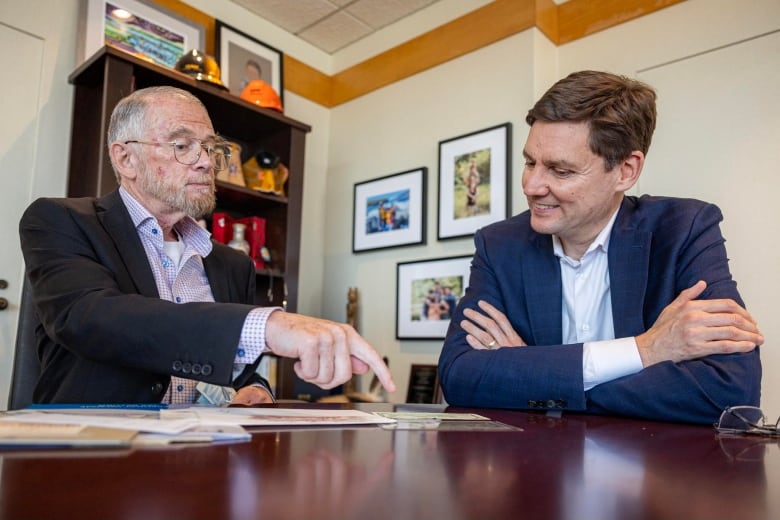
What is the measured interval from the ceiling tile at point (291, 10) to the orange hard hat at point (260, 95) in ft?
2.29

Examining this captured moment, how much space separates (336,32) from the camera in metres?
4.24

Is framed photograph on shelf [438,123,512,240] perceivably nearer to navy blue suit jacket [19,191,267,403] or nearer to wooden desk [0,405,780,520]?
navy blue suit jacket [19,191,267,403]

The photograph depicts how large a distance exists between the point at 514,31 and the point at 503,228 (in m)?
1.94

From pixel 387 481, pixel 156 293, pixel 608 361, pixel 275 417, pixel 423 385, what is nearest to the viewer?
pixel 387 481

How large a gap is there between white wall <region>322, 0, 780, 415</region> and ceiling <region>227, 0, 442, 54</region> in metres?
0.46

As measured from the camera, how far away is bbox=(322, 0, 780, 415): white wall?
9.05ft

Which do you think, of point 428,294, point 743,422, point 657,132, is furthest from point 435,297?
point 743,422

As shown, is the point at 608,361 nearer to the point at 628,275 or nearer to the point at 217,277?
the point at 628,275

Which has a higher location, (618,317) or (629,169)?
(629,169)

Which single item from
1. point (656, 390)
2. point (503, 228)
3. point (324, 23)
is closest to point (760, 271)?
point (503, 228)

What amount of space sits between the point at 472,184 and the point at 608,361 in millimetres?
2237

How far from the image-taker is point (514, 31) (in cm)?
345

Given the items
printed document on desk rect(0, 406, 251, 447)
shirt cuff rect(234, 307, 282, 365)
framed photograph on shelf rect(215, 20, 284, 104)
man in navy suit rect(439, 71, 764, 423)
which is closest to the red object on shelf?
framed photograph on shelf rect(215, 20, 284, 104)

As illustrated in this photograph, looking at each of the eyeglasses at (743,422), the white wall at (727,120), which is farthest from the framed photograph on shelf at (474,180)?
the eyeglasses at (743,422)
